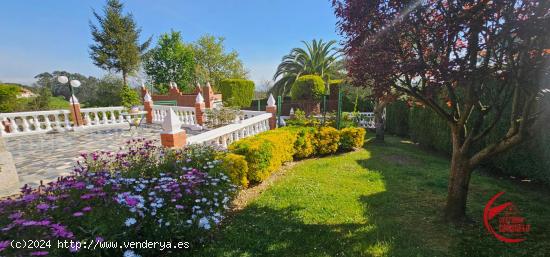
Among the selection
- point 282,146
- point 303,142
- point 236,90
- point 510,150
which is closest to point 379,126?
point 510,150

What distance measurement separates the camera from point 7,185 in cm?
406

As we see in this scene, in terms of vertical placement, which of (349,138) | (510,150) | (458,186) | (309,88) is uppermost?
(309,88)

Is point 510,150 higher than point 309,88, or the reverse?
point 309,88

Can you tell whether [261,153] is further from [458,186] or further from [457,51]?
[457,51]

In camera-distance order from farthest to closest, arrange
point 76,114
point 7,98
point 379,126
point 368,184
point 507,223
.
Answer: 1. point 7,98
2. point 76,114
3. point 379,126
4. point 368,184
5. point 507,223

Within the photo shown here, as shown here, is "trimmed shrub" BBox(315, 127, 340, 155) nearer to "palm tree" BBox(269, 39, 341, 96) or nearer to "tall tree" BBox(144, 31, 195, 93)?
"palm tree" BBox(269, 39, 341, 96)

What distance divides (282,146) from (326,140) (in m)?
2.41

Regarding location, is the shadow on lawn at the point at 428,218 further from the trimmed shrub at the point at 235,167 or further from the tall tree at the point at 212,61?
the tall tree at the point at 212,61

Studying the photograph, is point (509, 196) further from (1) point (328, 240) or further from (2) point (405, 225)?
(1) point (328, 240)

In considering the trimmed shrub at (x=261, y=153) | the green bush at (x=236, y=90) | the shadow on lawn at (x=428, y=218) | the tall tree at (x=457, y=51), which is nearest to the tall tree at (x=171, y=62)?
the green bush at (x=236, y=90)

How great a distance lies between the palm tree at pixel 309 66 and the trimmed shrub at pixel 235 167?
2469cm

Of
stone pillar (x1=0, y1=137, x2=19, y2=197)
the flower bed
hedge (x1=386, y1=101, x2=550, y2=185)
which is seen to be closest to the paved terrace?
stone pillar (x1=0, y1=137, x2=19, y2=197)

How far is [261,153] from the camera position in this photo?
5.61 m

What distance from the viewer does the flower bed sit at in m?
2.06
